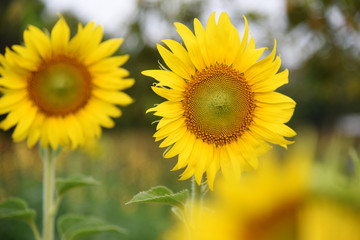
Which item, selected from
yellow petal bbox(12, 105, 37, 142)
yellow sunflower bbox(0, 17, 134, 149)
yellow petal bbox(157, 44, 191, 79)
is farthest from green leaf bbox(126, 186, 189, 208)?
yellow petal bbox(12, 105, 37, 142)

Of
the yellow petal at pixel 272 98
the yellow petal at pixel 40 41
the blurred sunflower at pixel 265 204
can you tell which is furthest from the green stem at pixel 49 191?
the blurred sunflower at pixel 265 204

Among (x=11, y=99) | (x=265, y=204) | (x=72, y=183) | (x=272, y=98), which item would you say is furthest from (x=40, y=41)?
(x=265, y=204)

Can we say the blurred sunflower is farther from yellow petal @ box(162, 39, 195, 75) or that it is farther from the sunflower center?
the sunflower center

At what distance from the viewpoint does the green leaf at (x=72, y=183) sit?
4.55 ft

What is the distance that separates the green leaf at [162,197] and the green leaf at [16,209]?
0.54m

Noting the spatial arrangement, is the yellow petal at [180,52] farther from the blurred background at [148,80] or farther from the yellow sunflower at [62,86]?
the blurred background at [148,80]

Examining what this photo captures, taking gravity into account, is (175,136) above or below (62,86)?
below

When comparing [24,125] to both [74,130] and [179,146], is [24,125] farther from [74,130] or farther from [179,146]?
Answer: [179,146]

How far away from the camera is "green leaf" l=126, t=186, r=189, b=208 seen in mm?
985

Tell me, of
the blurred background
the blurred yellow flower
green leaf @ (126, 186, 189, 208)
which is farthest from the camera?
the blurred background

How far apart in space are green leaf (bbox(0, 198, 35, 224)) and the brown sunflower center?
67cm

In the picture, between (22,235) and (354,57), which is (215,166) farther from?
(354,57)

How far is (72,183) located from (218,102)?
0.62 m

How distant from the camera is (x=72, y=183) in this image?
1407 mm
